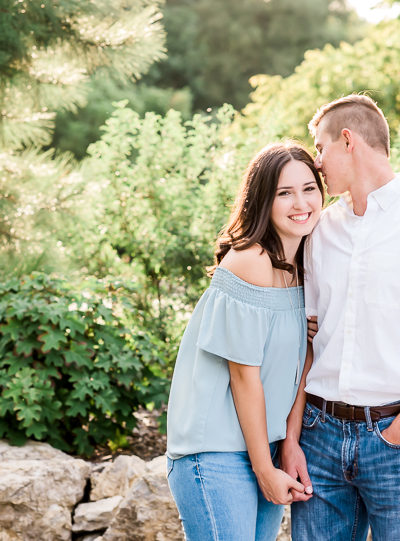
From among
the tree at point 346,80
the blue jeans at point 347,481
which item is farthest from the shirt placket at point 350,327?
the tree at point 346,80

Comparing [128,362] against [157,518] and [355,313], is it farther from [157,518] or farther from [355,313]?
[355,313]

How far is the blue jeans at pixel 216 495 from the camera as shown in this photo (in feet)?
6.05

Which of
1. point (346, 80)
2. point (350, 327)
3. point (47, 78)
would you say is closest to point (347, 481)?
point (350, 327)

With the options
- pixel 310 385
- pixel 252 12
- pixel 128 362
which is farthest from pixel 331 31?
pixel 310 385

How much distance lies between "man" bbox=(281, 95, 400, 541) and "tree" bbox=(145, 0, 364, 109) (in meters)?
20.9

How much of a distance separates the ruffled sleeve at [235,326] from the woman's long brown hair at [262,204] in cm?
14

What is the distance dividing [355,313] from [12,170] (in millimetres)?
3877

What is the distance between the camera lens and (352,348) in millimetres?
1870

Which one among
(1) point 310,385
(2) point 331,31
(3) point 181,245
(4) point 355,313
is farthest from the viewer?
(2) point 331,31

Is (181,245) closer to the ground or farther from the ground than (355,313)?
farther from the ground

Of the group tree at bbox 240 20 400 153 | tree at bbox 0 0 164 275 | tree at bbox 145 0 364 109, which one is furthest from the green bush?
tree at bbox 145 0 364 109

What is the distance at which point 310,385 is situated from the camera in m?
1.99

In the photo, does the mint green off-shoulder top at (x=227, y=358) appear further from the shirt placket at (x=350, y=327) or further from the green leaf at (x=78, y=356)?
the green leaf at (x=78, y=356)

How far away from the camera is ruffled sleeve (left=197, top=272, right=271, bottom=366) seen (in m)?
1.85
